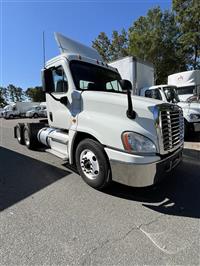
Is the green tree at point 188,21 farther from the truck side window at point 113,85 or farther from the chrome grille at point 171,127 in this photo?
the chrome grille at point 171,127

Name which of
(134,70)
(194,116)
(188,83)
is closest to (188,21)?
(188,83)

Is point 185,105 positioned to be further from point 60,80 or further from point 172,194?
point 60,80

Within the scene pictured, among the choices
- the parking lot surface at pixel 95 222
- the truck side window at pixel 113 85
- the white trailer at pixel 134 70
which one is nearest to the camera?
the parking lot surface at pixel 95 222

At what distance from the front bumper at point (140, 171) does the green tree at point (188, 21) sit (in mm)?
21235

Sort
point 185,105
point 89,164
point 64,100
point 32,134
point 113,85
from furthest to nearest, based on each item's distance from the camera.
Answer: point 185,105 → point 32,134 → point 113,85 → point 64,100 → point 89,164

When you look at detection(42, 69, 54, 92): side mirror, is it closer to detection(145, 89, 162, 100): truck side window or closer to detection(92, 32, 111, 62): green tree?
detection(145, 89, 162, 100): truck side window

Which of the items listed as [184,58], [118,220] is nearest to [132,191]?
[118,220]

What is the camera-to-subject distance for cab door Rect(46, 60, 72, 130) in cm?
416

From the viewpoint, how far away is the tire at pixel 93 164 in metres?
3.31

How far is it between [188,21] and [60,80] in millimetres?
20921

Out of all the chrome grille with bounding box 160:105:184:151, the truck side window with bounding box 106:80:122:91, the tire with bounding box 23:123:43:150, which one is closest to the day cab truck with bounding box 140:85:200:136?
the truck side window with bounding box 106:80:122:91

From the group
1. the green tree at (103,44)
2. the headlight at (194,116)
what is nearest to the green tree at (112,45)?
the green tree at (103,44)

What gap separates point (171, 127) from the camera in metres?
3.26

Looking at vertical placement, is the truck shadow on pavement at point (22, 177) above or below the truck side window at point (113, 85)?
below
